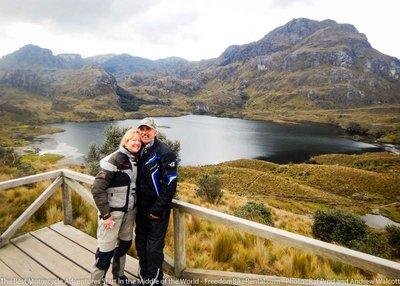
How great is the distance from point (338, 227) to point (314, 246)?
16474mm

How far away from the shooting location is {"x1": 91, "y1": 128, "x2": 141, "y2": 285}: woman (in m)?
4.27

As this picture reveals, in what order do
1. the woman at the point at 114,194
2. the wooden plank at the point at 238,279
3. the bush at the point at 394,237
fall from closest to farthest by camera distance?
the wooden plank at the point at 238,279 < the woman at the point at 114,194 < the bush at the point at 394,237

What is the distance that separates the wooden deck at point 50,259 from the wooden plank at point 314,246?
51.6 inches

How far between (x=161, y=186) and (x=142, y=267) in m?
1.22

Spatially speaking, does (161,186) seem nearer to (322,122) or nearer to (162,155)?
(162,155)

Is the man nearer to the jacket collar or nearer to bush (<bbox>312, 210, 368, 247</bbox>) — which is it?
the jacket collar

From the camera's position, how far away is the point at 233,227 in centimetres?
402

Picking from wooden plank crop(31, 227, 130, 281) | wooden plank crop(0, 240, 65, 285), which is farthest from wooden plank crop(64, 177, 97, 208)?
wooden plank crop(0, 240, 65, 285)

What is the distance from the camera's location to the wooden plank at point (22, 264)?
4895 mm

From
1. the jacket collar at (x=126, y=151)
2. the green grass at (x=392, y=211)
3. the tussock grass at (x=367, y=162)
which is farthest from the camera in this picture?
the tussock grass at (x=367, y=162)

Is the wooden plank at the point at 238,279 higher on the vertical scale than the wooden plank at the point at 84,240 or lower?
higher

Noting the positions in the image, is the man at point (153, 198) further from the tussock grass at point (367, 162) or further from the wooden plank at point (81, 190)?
the tussock grass at point (367, 162)

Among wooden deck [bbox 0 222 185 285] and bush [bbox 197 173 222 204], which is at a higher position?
wooden deck [bbox 0 222 185 285]

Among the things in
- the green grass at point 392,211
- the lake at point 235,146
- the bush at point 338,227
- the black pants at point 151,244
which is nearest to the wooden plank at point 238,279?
the black pants at point 151,244
